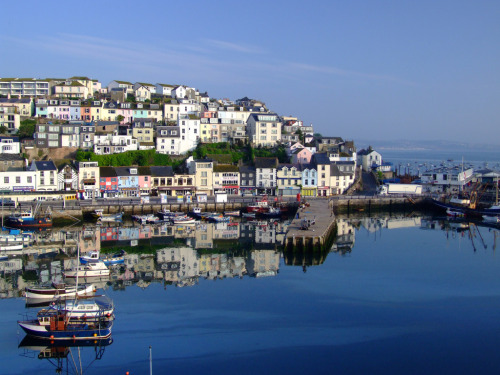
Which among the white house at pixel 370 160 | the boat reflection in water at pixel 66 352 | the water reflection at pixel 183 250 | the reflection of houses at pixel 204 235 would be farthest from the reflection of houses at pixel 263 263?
the white house at pixel 370 160

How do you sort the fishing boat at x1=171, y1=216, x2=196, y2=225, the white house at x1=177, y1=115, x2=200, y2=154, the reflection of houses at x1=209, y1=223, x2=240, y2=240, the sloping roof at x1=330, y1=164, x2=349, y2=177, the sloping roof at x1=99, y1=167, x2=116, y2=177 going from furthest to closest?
the white house at x1=177, y1=115, x2=200, y2=154 → the sloping roof at x1=330, y1=164, x2=349, y2=177 → the sloping roof at x1=99, y1=167, x2=116, y2=177 → the fishing boat at x1=171, y1=216, x2=196, y2=225 → the reflection of houses at x1=209, y1=223, x2=240, y2=240

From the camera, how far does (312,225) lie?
34000mm

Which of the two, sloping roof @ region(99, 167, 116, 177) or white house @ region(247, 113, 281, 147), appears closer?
sloping roof @ region(99, 167, 116, 177)

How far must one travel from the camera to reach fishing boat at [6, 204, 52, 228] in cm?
3744

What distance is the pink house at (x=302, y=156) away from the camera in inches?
2170

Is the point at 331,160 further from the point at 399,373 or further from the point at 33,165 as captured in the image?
the point at 399,373

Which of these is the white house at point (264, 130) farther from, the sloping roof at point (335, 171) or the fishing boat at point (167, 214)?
the fishing boat at point (167, 214)

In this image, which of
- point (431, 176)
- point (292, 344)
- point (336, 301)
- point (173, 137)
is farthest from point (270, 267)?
point (431, 176)

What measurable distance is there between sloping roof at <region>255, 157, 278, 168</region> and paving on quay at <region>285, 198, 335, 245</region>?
20.3 feet

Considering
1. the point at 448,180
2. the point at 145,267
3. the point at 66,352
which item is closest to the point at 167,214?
the point at 145,267

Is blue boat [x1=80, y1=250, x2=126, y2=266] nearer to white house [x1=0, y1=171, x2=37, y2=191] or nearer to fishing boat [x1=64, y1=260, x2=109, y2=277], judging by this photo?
fishing boat [x1=64, y1=260, x2=109, y2=277]

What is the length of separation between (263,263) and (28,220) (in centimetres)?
1803

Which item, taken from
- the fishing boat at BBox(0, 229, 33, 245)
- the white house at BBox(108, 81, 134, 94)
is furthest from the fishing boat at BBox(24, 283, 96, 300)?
the white house at BBox(108, 81, 134, 94)

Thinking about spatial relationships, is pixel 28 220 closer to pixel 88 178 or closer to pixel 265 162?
pixel 88 178
